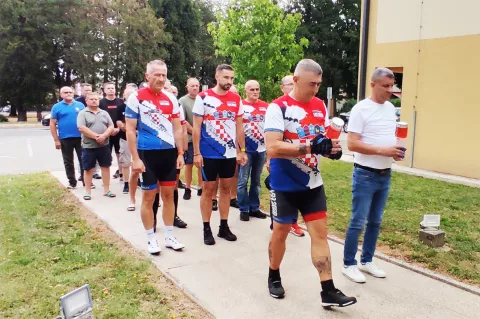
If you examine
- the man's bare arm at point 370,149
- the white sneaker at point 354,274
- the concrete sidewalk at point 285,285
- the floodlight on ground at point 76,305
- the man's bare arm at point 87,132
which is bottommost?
the concrete sidewalk at point 285,285

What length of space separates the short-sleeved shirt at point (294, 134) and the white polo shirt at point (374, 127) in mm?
504

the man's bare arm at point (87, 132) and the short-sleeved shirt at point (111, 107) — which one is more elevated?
the short-sleeved shirt at point (111, 107)

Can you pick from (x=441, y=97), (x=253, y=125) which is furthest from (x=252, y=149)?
(x=441, y=97)

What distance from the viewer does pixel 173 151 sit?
4.65 metres

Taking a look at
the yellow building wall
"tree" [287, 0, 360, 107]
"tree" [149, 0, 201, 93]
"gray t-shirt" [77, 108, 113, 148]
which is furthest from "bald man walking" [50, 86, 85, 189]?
"tree" [149, 0, 201, 93]

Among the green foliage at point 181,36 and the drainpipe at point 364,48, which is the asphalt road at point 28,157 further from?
the green foliage at point 181,36

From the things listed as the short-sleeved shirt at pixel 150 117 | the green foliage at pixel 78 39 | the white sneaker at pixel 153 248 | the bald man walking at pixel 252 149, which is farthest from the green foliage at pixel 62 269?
the green foliage at pixel 78 39

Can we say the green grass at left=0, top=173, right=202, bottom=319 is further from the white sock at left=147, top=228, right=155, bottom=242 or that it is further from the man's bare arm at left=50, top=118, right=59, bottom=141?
the man's bare arm at left=50, top=118, right=59, bottom=141

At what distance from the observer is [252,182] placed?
20.3ft

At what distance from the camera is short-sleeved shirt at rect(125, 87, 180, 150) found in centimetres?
444

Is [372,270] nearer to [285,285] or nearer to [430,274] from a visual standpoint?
[430,274]

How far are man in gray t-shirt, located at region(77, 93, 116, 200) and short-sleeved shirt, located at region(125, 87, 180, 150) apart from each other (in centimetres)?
297

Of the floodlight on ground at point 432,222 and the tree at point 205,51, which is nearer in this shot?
the floodlight on ground at point 432,222

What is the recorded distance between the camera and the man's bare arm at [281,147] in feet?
10.3
